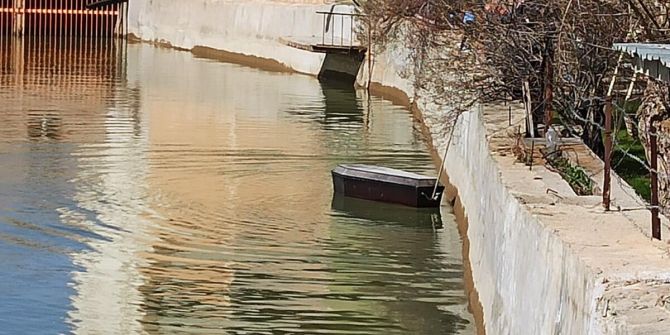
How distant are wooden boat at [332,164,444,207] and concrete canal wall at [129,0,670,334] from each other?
0.53 m

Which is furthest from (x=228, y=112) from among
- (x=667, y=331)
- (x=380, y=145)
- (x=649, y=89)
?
(x=667, y=331)

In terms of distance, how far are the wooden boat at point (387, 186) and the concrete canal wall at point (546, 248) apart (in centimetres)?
53

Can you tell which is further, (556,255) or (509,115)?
(509,115)

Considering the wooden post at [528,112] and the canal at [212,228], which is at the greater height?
the wooden post at [528,112]

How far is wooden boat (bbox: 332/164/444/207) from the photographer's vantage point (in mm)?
16469

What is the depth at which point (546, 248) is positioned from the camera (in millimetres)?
7598

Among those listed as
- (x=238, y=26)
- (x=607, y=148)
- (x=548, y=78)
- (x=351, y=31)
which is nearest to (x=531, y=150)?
(x=548, y=78)

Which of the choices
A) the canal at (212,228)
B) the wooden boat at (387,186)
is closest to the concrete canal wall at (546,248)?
the wooden boat at (387,186)

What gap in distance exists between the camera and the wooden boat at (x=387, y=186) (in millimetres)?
16469

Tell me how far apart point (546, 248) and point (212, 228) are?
8.40 m

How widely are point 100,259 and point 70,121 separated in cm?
1222

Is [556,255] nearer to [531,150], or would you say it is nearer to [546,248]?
[546,248]

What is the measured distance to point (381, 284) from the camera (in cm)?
1309

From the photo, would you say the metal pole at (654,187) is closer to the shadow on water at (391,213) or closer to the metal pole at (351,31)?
the shadow on water at (391,213)
